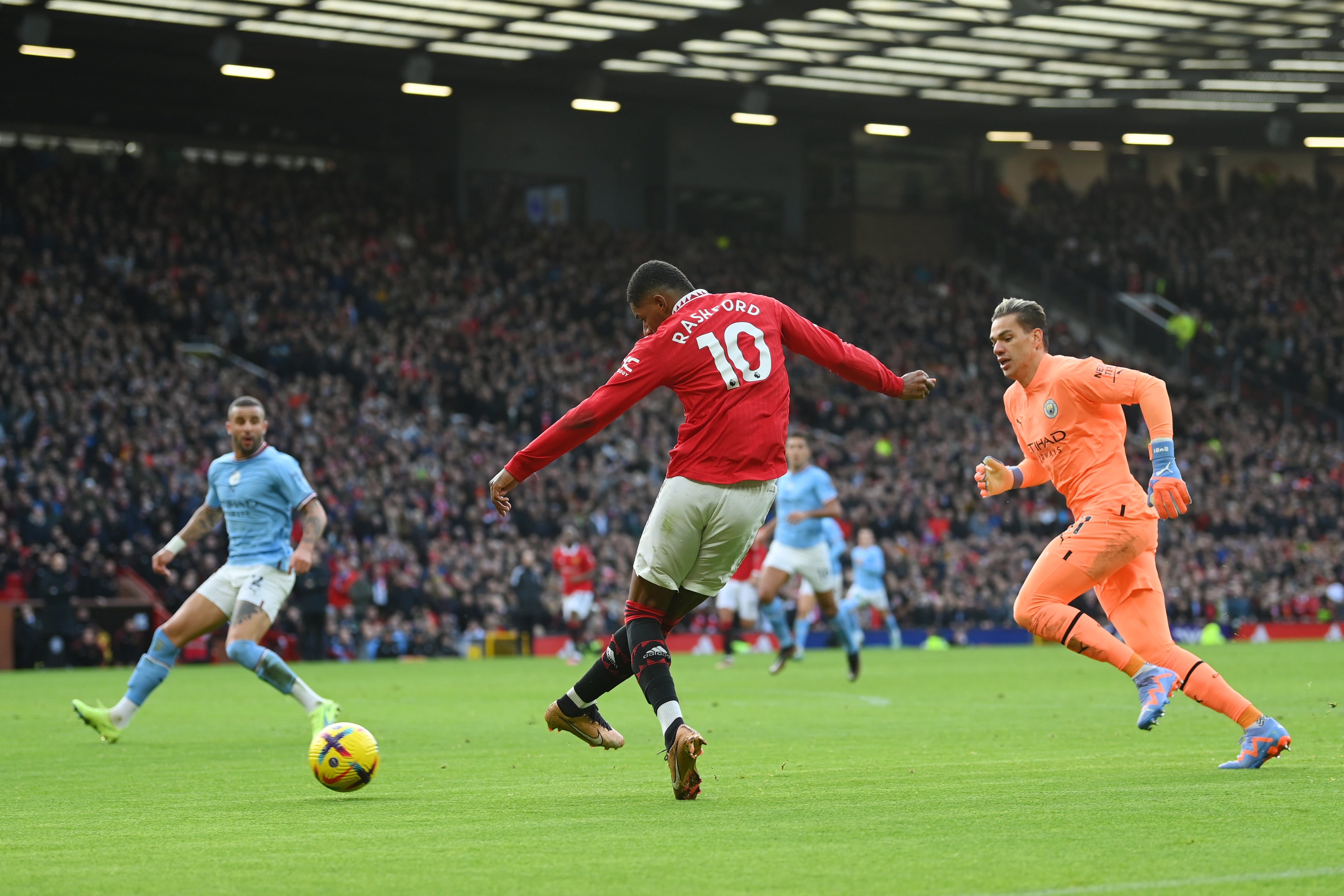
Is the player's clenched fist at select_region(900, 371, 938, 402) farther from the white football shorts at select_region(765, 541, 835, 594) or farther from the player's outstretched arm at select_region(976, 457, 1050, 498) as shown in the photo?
the white football shorts at select_region(765, 541, 835, 594)

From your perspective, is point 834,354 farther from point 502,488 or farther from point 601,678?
point 601,678

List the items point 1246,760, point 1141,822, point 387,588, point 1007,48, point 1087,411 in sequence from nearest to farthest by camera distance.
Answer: point 1141,822
point 1246,760
point 1087,411
point 387,588
point 1007,48

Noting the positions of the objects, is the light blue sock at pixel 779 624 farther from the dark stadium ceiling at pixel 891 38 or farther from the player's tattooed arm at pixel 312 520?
the dark stadium ceiling at pixel 891 38

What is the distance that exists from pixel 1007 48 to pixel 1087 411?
32.8 metres

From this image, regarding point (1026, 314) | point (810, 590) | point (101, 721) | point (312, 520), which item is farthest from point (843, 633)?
point (1026, 314)

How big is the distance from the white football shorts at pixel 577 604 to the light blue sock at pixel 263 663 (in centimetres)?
1428

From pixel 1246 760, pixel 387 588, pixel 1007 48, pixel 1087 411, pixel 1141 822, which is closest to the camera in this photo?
pixel 1141 822

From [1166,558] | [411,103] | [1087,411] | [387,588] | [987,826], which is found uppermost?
[1087,411]

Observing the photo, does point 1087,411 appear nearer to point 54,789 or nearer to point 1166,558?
point 54,789

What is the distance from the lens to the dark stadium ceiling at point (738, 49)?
33.8 m

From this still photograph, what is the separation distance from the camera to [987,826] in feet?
19.2

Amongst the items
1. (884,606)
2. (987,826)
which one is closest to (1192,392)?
(884,606)

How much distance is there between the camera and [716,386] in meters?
7.03

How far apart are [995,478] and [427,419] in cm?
2493
